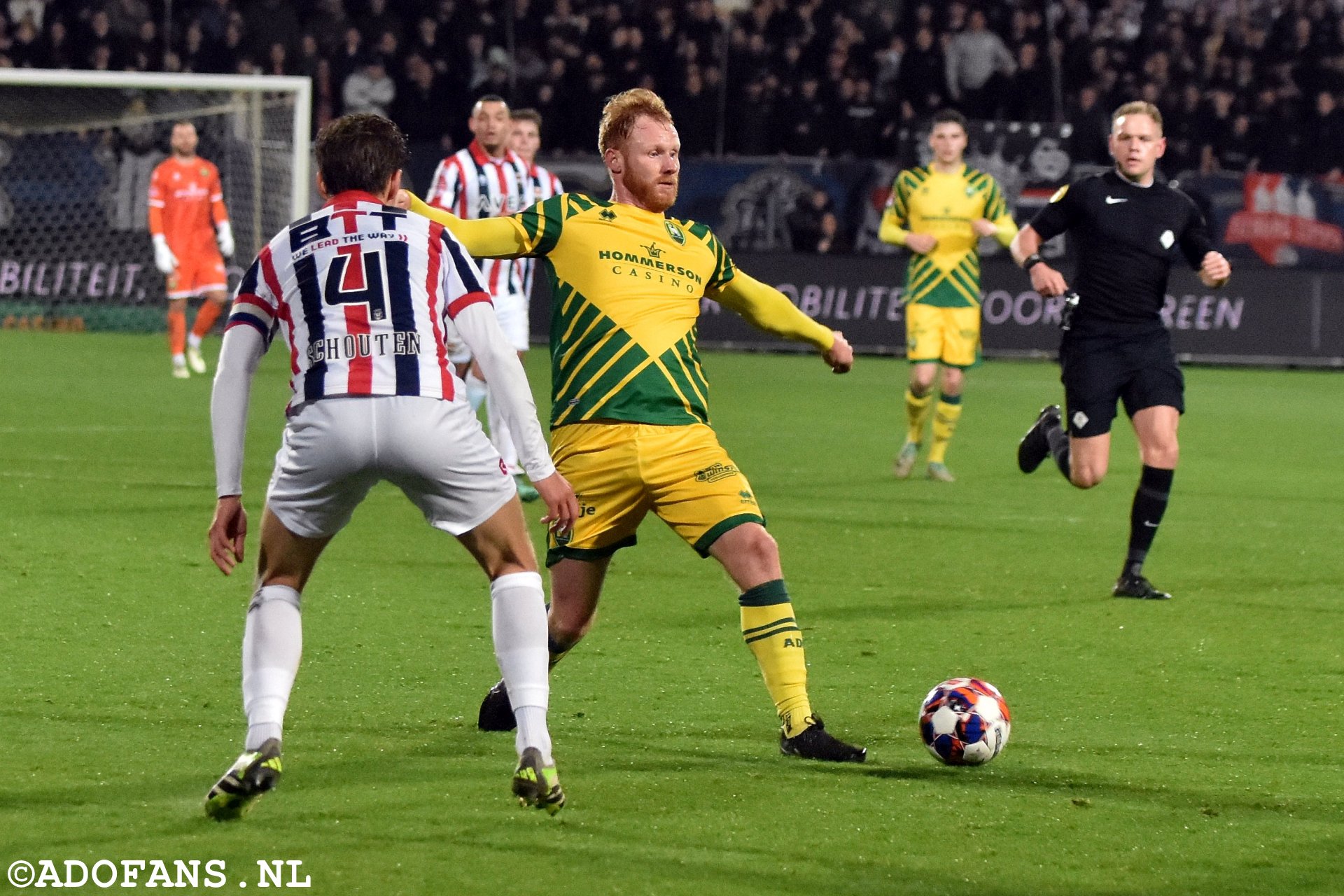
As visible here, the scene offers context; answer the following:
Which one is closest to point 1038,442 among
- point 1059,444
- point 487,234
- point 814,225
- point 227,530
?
point 1059,444

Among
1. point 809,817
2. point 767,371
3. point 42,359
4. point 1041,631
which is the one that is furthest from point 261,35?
point 809,817

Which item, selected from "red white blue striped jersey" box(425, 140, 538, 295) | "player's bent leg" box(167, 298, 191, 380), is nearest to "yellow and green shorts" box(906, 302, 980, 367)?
"red white blue striped jersey" box(425, 140, 538, 295)

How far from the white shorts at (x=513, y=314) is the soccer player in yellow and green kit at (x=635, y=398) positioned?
5816mm

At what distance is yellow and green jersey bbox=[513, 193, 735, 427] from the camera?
17.4ft

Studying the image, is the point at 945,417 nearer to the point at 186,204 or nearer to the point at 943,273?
the point at 943,273

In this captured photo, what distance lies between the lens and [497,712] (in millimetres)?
5391

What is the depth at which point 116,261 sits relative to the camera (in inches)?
856

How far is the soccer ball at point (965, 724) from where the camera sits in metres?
5.08

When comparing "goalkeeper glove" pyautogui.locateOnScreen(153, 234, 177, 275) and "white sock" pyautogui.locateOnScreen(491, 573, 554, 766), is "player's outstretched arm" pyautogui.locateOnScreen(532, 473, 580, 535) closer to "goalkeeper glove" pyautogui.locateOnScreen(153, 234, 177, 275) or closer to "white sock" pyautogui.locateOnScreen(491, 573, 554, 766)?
"white sock" pyautogui.locateOnScreen(491, 573, 554, 766)

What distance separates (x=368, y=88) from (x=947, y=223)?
12499 millimetres

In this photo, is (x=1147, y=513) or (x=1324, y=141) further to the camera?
(x=1324, y=141)

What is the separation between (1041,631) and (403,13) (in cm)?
1932

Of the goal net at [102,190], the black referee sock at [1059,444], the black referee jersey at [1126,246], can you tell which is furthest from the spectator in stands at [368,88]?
the black referee jersey at [1126,246]

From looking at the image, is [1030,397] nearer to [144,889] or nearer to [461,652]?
[461,652]
